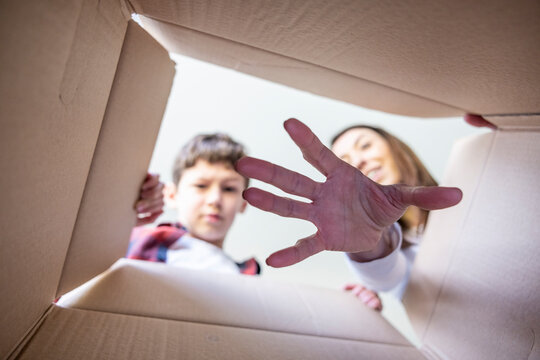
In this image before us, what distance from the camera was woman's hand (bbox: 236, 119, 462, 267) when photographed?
45cm

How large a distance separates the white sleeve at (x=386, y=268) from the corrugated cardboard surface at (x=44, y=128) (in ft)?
1.66

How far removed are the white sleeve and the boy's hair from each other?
59 cm

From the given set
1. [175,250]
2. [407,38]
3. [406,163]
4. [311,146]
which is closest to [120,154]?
[311,146]

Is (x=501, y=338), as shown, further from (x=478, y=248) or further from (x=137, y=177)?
(x=137, y=177)

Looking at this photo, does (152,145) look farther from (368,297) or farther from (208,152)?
(208,152)

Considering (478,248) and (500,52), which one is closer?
(500,52)

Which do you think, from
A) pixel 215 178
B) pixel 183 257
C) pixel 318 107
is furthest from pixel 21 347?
pixel 318 107

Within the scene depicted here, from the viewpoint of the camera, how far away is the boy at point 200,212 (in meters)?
1.08

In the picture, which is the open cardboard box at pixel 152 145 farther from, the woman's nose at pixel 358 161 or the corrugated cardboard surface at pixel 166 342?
the woman's nose at pixel 358 161

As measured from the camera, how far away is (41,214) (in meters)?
0.32

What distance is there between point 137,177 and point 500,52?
459 mm

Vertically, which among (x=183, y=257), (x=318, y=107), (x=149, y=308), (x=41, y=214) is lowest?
(x=183, y=257)

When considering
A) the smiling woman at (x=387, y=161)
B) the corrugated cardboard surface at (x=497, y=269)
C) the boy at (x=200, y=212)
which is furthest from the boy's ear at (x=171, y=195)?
→ the corrugated cardboard surface at (x=497, y=269)

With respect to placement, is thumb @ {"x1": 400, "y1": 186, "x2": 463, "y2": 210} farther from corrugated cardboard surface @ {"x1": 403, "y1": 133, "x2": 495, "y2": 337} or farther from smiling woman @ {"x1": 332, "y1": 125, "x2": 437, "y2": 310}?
smiling woman @ {"x1": 332, "y1": 125, "x2": 437, "y2": 310}
